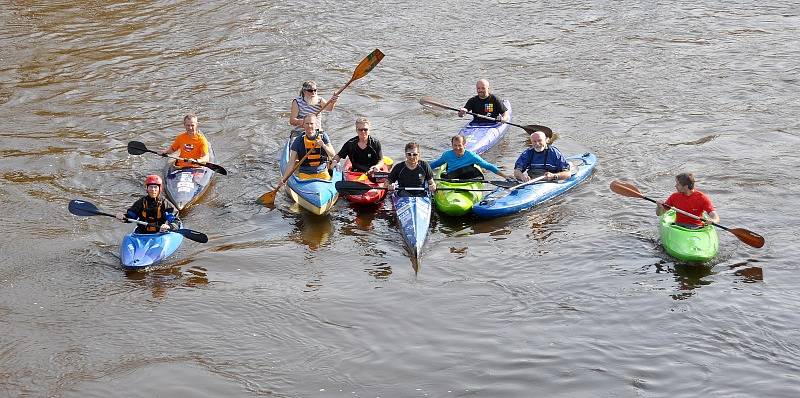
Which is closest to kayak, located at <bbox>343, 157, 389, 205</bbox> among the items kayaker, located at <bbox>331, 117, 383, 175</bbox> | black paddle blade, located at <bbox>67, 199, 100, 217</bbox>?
kayaker, located at <bbox>331, 117, 383, 175</bbox>

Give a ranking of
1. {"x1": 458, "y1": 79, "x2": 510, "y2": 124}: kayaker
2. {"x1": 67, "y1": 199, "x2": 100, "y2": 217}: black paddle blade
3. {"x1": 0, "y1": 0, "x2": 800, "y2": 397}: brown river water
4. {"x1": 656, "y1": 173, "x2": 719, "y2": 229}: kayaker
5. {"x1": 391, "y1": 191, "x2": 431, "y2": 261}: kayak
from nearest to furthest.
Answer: {"x1": 0, "y1": 0, "x2": 800, "y2": 397}: brown river water, {"x1": 656, "y1": 173, "x2": 719, "y2": 229}: kayaker, {"x1": 391, "y1": 191, "x2": 431, "y2": 261}: kayak, {"x1": 67, "y1": 199, "x2": 100, "y2": 217}: black paddle blade, {"x1": 458, "y1": 79, "x2": 510, "y2": 124}: kayaker

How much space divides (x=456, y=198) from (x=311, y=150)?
2.11m

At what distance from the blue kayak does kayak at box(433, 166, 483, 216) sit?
3492 mm

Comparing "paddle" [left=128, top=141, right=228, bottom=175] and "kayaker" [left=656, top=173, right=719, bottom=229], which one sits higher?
"kayaker" [left=656, top=173, right=719, bottom=229]

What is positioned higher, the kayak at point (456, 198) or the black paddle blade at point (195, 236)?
the black paddle blade at point (195, 236)

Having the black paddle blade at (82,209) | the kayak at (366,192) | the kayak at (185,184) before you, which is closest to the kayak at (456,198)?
the kayak at (366,192)

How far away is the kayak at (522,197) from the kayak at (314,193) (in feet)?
6.43

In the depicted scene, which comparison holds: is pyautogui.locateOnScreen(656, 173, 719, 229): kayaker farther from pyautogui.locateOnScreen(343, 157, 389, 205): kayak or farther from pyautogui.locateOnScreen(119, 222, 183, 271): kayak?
pyautogui.locateOnScreen(119, 222, 183, 271): kayak

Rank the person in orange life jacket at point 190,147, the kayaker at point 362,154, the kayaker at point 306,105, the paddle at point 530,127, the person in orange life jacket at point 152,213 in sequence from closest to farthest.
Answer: the person in orange life jacket at point 152,213, the kayaker at point 362,154, the person in orange life jacket at point 190,147, the kayaker at point 306,105, the paddle at point 530,127

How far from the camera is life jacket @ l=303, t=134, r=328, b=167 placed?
526 inches

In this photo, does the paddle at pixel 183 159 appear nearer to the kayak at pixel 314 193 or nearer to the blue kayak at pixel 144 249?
the kayak at pixel 314 193

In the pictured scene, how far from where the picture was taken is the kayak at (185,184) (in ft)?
44.4

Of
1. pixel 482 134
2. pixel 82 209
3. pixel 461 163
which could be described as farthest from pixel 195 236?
pixel 482 134

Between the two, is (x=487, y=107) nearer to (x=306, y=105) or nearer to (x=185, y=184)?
(x=306, y=105)
